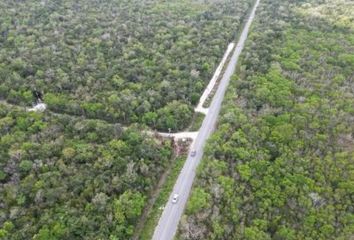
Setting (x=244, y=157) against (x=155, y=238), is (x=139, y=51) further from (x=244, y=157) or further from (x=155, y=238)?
(x=155, y=238)

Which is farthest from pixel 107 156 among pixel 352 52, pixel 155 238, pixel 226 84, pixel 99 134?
pixel 352 52

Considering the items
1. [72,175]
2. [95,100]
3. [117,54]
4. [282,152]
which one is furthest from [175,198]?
[117,54]

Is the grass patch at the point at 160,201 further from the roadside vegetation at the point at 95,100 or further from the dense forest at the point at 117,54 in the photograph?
the dense forest at the point at 117,54

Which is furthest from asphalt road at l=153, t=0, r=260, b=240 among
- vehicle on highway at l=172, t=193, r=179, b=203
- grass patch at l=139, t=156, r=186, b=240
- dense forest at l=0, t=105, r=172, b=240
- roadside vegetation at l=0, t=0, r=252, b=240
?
dense forest at l=0, t=105, r=172, b=240

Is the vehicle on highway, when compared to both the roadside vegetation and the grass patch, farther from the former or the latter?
the roadside vegetation

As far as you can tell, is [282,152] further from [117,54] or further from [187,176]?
[117,54]

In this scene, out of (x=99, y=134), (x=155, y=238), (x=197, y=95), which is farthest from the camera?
(x=197, y=95)
